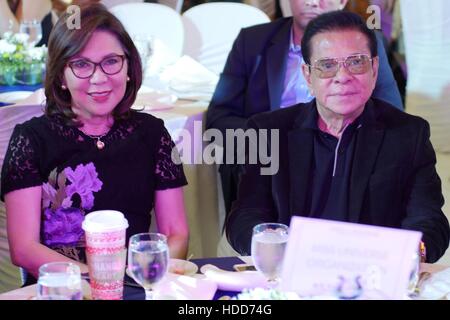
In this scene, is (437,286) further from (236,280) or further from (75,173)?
(75,173)

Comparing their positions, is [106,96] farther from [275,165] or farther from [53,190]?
[275,165]

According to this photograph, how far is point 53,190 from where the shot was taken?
75.7 inches

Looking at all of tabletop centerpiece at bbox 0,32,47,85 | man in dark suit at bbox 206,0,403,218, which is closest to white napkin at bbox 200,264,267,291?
man in dark suit at bbox 206,0,403,218

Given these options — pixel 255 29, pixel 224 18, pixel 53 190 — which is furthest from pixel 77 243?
pixel 224 18

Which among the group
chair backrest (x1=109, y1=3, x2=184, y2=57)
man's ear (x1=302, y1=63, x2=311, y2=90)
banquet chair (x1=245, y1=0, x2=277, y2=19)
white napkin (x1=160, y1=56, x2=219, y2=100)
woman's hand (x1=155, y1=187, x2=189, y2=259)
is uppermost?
banquet chair (x1=245, y1=0, x2=277, y2=19)

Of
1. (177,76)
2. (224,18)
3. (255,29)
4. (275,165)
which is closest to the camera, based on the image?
(275,165)

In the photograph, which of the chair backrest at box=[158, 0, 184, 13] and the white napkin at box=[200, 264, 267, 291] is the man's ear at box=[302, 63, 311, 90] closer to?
the white napkin at box=[200, 264, 267, 291]

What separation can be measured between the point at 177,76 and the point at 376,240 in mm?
2510

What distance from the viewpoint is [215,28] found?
14.3 ft

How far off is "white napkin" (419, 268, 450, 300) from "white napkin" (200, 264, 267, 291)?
0.31m

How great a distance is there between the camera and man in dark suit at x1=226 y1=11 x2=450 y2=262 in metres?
1.96

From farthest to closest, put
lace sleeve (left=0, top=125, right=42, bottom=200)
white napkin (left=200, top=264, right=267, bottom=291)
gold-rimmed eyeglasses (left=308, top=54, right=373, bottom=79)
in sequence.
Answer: gold-rimmed eyeglasses (left=308, top=54, right=373, bottom=79), lace sleeve (left=0, top=125, right=42, bottom=200), white napkin (left=200, top=264, right=267, bottom=291)

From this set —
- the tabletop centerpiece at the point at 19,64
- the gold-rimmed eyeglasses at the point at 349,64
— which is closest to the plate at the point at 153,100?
the tabletop centerpiece at the point at 19,64

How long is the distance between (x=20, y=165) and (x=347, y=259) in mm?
1078
